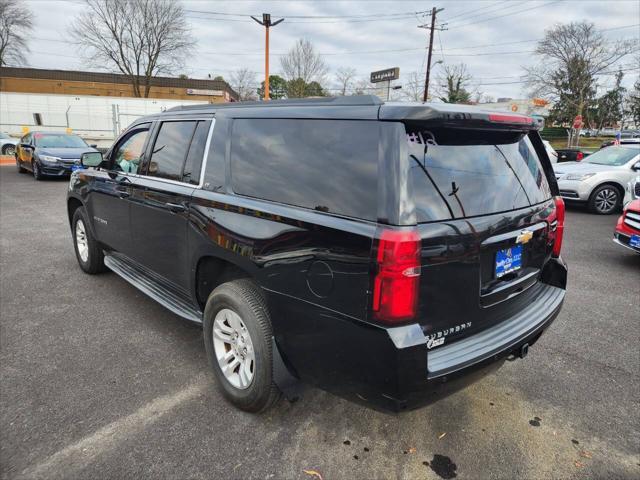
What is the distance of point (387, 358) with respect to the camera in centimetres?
189

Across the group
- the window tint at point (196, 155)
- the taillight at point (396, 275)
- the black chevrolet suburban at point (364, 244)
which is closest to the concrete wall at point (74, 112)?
the window tint at point (196, 155)

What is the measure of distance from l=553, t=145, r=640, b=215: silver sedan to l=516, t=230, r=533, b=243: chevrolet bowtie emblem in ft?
29.6

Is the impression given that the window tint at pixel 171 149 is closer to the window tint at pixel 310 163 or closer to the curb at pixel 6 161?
the window tint at pixel 310 163

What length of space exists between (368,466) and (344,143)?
1.69 m

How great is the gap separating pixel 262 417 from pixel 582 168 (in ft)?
34.9

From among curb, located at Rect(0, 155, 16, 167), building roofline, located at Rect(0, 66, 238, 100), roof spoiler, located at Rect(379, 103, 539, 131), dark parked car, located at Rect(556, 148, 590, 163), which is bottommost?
curb, located at Rect(0, 155, 16, 167)

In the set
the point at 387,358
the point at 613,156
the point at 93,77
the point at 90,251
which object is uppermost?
the point at 93,77

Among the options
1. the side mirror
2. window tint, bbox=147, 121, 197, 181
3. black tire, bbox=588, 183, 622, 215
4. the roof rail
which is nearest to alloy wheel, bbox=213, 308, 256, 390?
window tint, bbox=147, 121, 197, 181

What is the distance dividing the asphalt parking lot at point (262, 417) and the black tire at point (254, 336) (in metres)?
0.13

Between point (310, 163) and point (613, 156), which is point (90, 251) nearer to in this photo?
point (310, 163)

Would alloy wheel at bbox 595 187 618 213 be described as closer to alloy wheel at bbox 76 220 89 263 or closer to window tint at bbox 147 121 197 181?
window tint at bbox 147 121 197 181

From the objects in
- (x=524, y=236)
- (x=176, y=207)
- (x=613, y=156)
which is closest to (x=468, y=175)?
(x=524, y=236)

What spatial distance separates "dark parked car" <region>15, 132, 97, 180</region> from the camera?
13.8m

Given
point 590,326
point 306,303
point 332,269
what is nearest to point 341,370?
point 306,303
